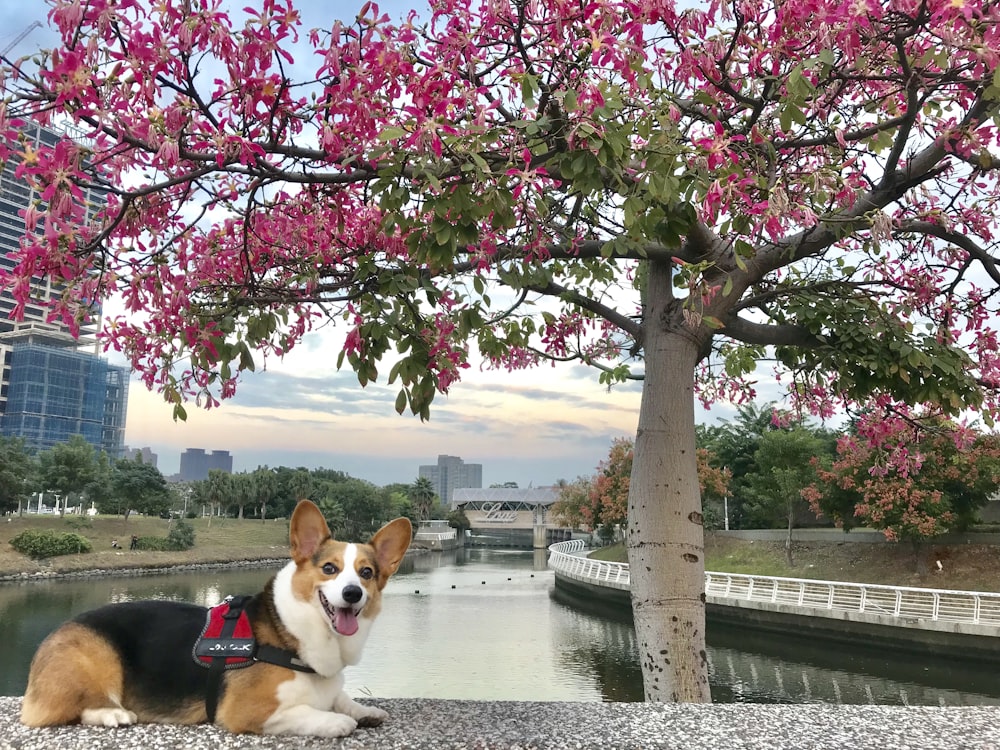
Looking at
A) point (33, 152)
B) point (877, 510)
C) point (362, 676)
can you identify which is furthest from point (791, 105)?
point (877, 510)

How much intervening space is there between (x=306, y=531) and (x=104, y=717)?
43.6 inches

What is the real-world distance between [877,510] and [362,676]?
15.8 meters

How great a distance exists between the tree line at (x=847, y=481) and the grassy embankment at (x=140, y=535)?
2311 centimetres

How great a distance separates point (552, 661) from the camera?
56.6 ft

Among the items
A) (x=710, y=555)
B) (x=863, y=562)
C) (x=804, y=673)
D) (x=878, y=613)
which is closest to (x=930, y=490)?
(x=863, y=562)

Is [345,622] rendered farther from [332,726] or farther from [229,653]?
[229,653]

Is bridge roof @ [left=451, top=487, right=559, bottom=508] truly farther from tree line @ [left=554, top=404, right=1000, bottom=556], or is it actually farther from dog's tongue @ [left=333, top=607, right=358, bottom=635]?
dog's tongue @ [left=333, top=607, right=358, bottom=635]

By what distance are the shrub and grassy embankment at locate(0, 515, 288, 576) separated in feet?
1.08

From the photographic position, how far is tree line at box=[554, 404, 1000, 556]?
7367 millimetres

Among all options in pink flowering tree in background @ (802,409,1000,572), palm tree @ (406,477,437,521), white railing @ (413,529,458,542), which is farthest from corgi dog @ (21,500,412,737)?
palm tree @ (406,477,437,521)

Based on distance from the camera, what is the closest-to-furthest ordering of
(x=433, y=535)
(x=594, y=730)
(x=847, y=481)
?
(x=594, y=730)
(x=847, y=481)
(x=433, y=535)

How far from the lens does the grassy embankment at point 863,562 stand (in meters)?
21.7

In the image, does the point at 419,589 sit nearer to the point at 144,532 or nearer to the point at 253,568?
the point at 253,568

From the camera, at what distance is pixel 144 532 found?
1858 inches
